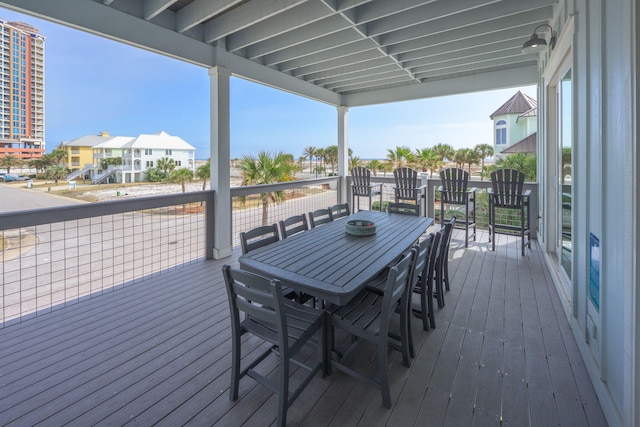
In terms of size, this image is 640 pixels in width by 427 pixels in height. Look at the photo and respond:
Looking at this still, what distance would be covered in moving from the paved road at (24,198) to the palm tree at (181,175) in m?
2.75

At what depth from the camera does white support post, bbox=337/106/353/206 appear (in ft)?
23.5

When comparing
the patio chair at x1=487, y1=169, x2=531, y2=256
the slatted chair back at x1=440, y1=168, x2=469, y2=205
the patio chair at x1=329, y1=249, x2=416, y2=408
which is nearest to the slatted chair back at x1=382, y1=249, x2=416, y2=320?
the patio chair at x1=329, y1=249, x2=416, y2=408

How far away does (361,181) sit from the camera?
21.3ft

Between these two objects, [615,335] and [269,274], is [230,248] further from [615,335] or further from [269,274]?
[615,335]

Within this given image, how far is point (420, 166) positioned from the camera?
10711 mm

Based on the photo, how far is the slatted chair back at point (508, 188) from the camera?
445 cm

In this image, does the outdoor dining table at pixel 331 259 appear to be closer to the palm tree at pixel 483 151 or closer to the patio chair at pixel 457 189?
the patio chair at pixel 457 189

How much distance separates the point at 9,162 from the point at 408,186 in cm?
568

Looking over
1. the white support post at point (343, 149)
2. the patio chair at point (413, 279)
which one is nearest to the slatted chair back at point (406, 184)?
the white support post at point (343, 149)

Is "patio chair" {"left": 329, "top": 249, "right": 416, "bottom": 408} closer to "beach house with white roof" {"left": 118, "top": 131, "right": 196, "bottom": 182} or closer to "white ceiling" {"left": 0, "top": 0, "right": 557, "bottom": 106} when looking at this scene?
"white ceiling" {"left": 0, "top": 0, "right": 557, "bottom": 106}

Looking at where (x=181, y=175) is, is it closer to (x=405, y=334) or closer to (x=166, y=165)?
(x=166, y=165)

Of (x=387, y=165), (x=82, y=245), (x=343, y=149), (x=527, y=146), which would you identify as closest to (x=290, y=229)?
(x=82, y=245)

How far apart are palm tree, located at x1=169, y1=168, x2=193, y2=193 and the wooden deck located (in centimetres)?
360

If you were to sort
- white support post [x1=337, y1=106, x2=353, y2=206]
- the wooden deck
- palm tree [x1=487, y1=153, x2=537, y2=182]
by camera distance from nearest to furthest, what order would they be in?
the wooden deck → white support post [x1=337, y1=106, x2=353, y2=206] → palm tree [x1=487, y1=153, x2=537, y2=182]
